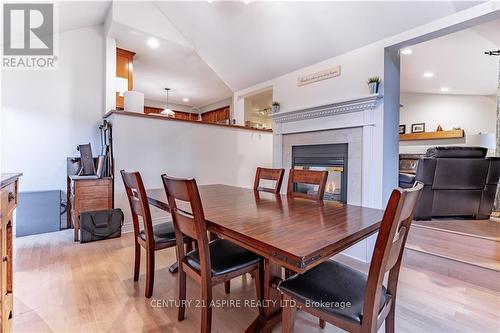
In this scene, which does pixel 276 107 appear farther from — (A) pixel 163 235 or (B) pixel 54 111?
(B) pixel 54 111

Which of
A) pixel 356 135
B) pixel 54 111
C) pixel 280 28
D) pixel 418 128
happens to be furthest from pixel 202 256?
pixel 418 128

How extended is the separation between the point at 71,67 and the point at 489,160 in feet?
18.9

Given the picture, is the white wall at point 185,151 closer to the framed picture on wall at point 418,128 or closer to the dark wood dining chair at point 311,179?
the dark wood dining chair at point 311,179

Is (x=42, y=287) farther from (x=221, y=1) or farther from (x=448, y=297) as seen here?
(x=221, y=1)

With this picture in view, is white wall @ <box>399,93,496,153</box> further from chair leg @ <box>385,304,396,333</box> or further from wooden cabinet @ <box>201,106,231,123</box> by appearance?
chair leg @ <box>385,304,396,333</box>

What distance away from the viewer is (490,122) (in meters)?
5.26

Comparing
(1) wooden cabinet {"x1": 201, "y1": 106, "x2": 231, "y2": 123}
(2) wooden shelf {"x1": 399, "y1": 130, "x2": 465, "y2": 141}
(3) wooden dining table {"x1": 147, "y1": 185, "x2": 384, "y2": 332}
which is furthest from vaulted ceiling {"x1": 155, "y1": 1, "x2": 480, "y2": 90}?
Answer: (2) wooden shelf {"x1": 399, "y1": 130, "x2": 465, "y2": 141}

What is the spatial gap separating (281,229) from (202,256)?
44 centimetres

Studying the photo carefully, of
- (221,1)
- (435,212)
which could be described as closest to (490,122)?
(435,212)

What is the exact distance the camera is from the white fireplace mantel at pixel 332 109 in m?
2.49

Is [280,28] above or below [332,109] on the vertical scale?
above

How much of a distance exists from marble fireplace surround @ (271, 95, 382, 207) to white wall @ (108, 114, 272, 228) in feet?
4.07

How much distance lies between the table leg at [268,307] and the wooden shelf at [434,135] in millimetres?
5854

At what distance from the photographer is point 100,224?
282cm
